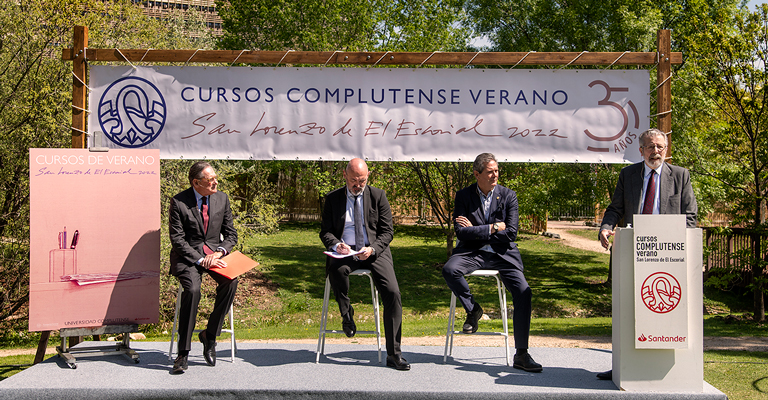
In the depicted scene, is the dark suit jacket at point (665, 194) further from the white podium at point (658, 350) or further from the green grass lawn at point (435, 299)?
the green grass lawn at point (435, 299)

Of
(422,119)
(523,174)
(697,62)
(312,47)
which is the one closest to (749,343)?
(697,62)

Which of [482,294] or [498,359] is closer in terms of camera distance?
[498,359]

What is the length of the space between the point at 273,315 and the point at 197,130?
741cm

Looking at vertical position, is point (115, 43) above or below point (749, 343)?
above

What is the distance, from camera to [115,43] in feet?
38.9

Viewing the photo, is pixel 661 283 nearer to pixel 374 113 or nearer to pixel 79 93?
pixel 374 113

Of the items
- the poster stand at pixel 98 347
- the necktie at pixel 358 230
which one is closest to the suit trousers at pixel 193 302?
the poster stand at pixel 98 347

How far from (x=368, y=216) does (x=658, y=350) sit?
7.69 feet

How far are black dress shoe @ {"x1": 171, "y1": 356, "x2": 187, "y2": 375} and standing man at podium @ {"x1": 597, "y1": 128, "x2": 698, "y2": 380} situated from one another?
3.02m

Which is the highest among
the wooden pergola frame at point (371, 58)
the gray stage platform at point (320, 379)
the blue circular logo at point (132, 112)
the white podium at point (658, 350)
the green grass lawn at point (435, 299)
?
the wooden pergola frame at point (371, 58)

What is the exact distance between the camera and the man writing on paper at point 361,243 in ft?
14.9

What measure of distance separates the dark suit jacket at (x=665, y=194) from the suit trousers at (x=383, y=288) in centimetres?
163

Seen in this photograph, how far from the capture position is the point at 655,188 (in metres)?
4.17

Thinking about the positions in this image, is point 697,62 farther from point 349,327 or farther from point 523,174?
point 349,327
